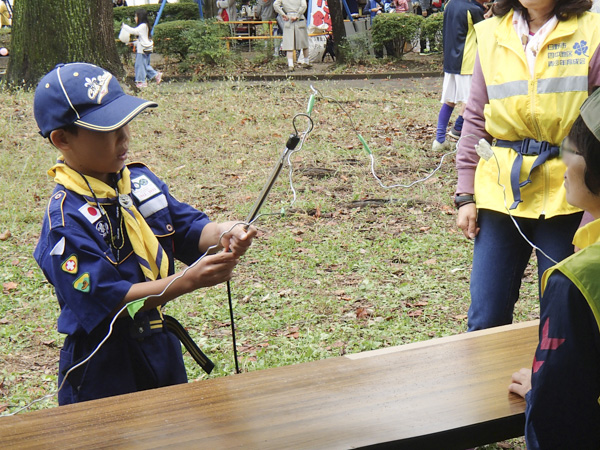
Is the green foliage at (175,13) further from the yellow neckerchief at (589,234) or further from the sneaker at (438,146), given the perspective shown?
the yellow neckerchief at (589,234)

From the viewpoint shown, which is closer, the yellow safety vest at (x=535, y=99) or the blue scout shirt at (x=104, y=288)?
the blue scout shirt at (x=104, y=288)

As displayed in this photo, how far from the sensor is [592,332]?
1587mm

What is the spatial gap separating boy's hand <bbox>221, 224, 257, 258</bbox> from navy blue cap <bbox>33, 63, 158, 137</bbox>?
49 centimetres

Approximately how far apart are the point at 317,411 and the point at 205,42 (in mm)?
14077

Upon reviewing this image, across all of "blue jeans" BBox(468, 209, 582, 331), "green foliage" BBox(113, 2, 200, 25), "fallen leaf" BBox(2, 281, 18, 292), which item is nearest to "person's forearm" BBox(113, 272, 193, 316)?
"blue jeans" BBox(468, 209, 582, 331)

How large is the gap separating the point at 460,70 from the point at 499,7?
5271 mm

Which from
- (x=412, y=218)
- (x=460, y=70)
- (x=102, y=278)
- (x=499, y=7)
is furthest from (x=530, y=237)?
(x=460, y=70)

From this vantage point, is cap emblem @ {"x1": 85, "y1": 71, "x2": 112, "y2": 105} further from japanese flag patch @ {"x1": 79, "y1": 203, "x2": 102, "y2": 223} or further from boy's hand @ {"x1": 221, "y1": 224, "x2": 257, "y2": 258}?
boy's hand @ {"x1": 221, "y1": 224, "x2": 257, "y2": 258}

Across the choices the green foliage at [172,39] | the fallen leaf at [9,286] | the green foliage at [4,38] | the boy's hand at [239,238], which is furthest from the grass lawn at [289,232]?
the green foliage at [4,38]

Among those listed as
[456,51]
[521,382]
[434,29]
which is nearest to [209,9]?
[434,29]

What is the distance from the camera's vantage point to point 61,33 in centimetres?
1011

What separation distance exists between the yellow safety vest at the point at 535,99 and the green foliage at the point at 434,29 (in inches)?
536

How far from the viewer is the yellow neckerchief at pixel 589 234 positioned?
1.83 metres

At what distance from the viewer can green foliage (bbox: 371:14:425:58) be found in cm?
1561
